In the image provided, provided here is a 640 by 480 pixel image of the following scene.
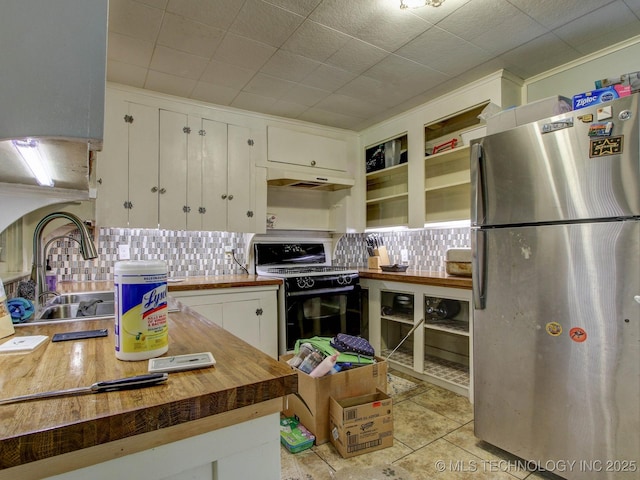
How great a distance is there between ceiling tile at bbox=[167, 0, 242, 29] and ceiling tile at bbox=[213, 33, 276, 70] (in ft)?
0.49

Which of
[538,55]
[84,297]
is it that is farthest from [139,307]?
[538,55]

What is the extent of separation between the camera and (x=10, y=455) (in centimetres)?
45

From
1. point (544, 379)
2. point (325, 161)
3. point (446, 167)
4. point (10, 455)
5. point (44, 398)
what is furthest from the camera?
point (325, 161)

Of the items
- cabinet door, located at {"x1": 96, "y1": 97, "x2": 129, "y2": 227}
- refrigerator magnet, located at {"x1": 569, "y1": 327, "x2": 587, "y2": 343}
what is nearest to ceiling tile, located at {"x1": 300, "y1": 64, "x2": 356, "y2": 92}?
cabinet door, located at {"x1": 96, "y1": 97, "x2": 129, "y2": 227}

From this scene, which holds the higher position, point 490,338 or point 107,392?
point 107,392

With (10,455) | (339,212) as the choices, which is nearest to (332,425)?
(10,455)

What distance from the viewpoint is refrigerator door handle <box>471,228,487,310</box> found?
1830 millimetres

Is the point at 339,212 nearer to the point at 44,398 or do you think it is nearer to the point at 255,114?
the point at 255,114

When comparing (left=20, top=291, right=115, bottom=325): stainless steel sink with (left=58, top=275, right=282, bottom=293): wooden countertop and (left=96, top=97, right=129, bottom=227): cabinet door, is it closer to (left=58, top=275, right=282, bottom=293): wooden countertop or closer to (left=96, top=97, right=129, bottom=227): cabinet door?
(left=58, top=275, right=282, bottom=293): wooden countertop

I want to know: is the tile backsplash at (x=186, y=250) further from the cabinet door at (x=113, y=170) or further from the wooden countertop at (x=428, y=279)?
the wooden countertop at (x=428, y=279)

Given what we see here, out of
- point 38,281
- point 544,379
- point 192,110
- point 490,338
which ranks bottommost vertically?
point 544,379

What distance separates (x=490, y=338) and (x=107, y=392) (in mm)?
1785

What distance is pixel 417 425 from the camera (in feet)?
7.00

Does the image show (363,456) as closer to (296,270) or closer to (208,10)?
(296,270)
